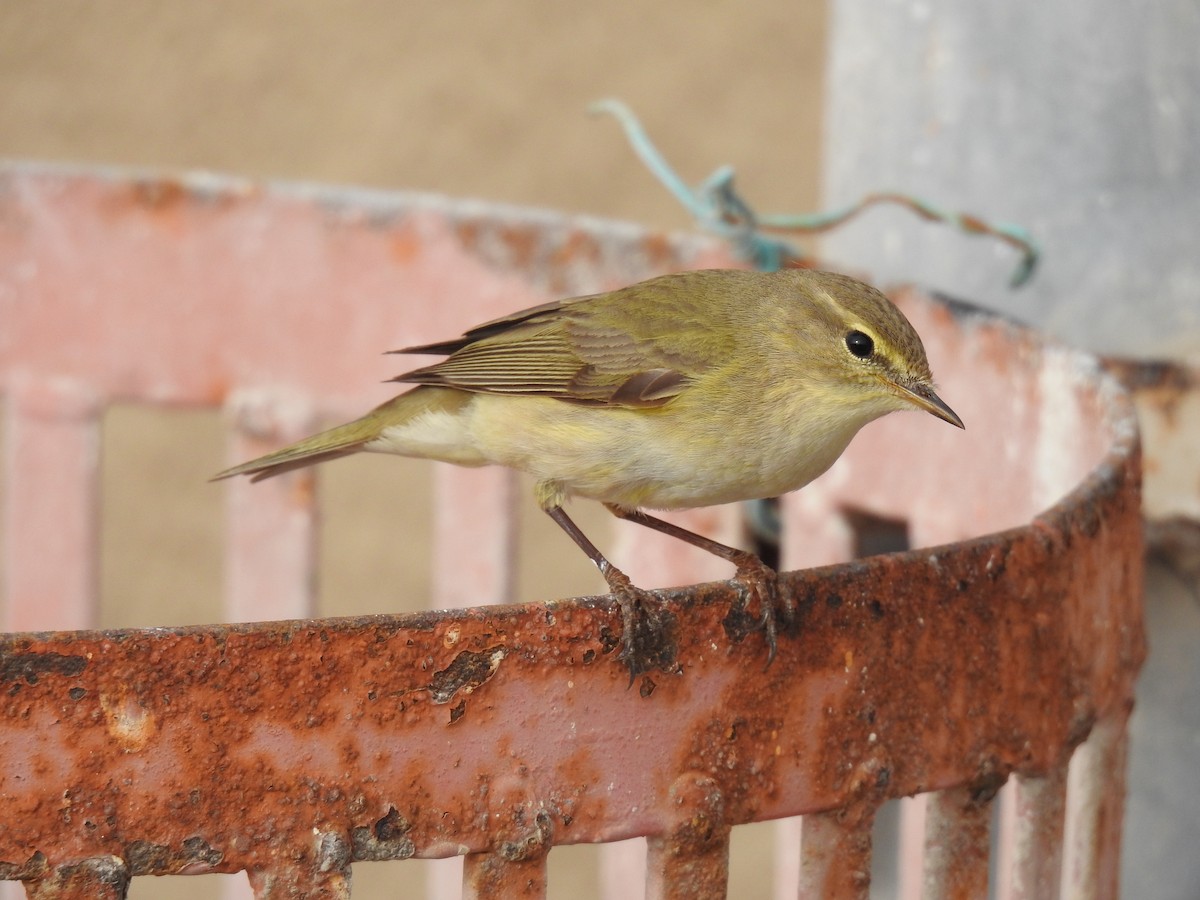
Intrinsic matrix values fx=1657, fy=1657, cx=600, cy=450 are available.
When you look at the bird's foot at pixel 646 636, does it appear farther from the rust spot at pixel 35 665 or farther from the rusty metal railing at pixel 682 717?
the rust spot at pixel 35 665

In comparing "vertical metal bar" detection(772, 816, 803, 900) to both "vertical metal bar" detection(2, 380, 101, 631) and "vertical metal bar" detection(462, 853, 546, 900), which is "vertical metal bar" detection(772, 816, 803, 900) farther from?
"vertical metal bar" detection(462, 853, 546, 900)

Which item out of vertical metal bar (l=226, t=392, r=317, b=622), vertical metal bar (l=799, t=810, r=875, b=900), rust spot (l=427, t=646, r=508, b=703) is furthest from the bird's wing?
A: rust spot (l=427, t=646, r=508, b=703)

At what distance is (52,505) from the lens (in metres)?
3.35

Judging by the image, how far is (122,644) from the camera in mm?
1380

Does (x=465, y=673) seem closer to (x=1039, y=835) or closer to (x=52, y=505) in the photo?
(x=1039, y=835)

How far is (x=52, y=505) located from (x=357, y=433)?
35.3 inches

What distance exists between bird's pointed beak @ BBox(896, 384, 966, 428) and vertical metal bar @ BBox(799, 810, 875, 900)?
746 millimetres

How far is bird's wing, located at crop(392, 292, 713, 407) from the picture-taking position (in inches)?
99.2

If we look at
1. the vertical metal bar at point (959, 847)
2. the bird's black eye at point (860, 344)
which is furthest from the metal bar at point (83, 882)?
the bird's black eye at point (860, 344)

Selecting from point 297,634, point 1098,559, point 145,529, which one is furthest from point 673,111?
point 297,634

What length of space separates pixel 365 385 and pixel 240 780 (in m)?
1.95

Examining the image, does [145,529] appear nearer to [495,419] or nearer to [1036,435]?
[495,419]

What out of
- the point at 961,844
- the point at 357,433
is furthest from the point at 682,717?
the point at 357,433

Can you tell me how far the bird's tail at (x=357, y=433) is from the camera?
9.10 ft
